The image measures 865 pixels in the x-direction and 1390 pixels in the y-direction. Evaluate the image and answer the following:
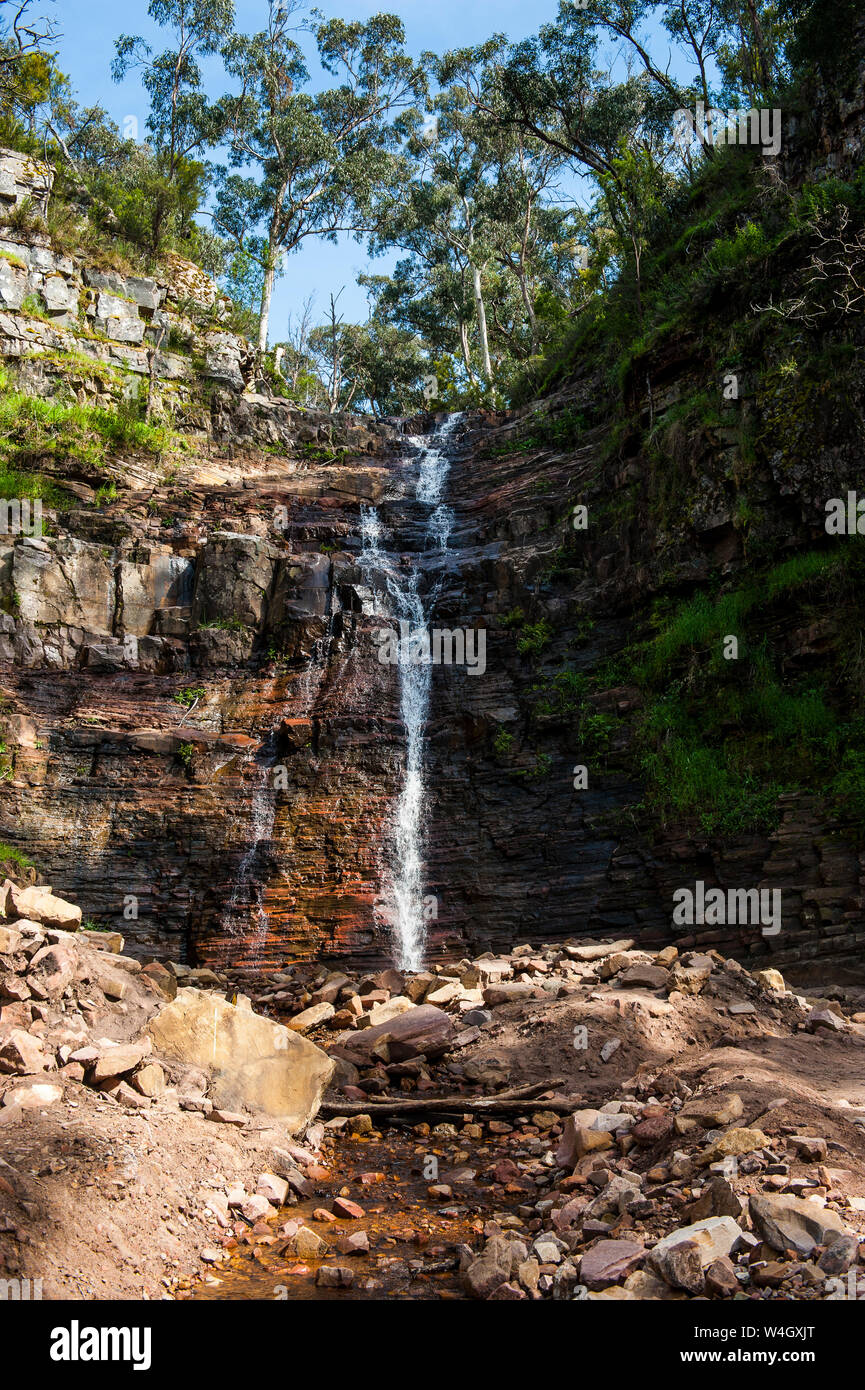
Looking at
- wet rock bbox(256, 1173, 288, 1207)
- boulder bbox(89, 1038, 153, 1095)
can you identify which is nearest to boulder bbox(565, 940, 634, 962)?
wet rock bbox(256, 1173, 288, 1207)

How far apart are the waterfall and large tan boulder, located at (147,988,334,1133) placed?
5403 mm

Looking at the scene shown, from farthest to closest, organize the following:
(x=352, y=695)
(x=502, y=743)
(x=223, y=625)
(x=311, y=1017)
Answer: (x=223, y=625) < (x=352, y=695) < (x=502, y=743) < (x=311, y=1017)

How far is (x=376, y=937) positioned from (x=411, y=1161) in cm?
632

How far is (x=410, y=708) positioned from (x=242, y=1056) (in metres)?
10.2

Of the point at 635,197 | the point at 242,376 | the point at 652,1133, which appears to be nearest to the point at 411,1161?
the point at 652,1133

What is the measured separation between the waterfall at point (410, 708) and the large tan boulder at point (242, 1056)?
540 centimetres

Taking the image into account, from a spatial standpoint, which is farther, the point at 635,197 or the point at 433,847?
the point at 635,197

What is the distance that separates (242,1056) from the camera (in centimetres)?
758

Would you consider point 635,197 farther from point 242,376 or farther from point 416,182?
point 416,182

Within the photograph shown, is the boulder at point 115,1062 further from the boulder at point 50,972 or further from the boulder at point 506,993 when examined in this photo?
the boulder at point 506,993

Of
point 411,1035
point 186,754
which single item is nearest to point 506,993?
point 411,1035

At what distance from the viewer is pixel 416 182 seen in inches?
1606

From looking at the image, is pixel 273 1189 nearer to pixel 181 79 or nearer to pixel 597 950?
pixel 597 950

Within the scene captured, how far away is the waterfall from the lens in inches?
547
